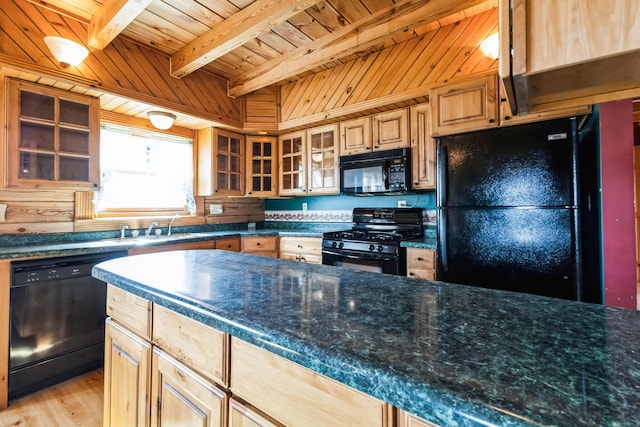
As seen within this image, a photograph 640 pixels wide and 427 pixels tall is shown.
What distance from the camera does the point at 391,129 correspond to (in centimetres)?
298

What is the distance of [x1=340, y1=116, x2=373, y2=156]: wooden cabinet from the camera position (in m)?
3.12

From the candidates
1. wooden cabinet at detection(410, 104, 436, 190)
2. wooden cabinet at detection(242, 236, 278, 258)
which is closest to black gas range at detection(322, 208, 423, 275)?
wooden cabinet at detection(410, 104, 436, 190)

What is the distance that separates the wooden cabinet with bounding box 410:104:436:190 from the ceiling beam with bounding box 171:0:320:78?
55.9 inches

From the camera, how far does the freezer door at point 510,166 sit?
1841 mm

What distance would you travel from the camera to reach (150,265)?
1333 millimetres

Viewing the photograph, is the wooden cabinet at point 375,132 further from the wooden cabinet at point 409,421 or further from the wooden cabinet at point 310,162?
the wooden cabinet at point 409,421

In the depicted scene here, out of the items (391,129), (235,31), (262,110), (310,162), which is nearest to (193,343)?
(235,31)

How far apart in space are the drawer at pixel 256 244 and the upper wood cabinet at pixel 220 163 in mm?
662

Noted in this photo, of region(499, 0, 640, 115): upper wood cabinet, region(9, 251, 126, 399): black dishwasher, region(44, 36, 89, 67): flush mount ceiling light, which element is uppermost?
region(44, 36, 89, 67): flush mount ceiling light

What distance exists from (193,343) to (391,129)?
8.75 ft

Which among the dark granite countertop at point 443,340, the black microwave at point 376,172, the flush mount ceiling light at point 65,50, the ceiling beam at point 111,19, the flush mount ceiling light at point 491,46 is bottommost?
the dark granite countertop at point 443,340

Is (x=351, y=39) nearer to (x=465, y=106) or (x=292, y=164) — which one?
(x=465, y=106)

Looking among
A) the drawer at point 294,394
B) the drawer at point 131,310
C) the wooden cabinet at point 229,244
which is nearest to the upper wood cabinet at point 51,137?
the wooden cabinet at point 229,244

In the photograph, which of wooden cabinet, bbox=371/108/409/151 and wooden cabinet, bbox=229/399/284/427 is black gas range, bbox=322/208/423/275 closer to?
wooden cabinet, bbox=371/108/409/151
